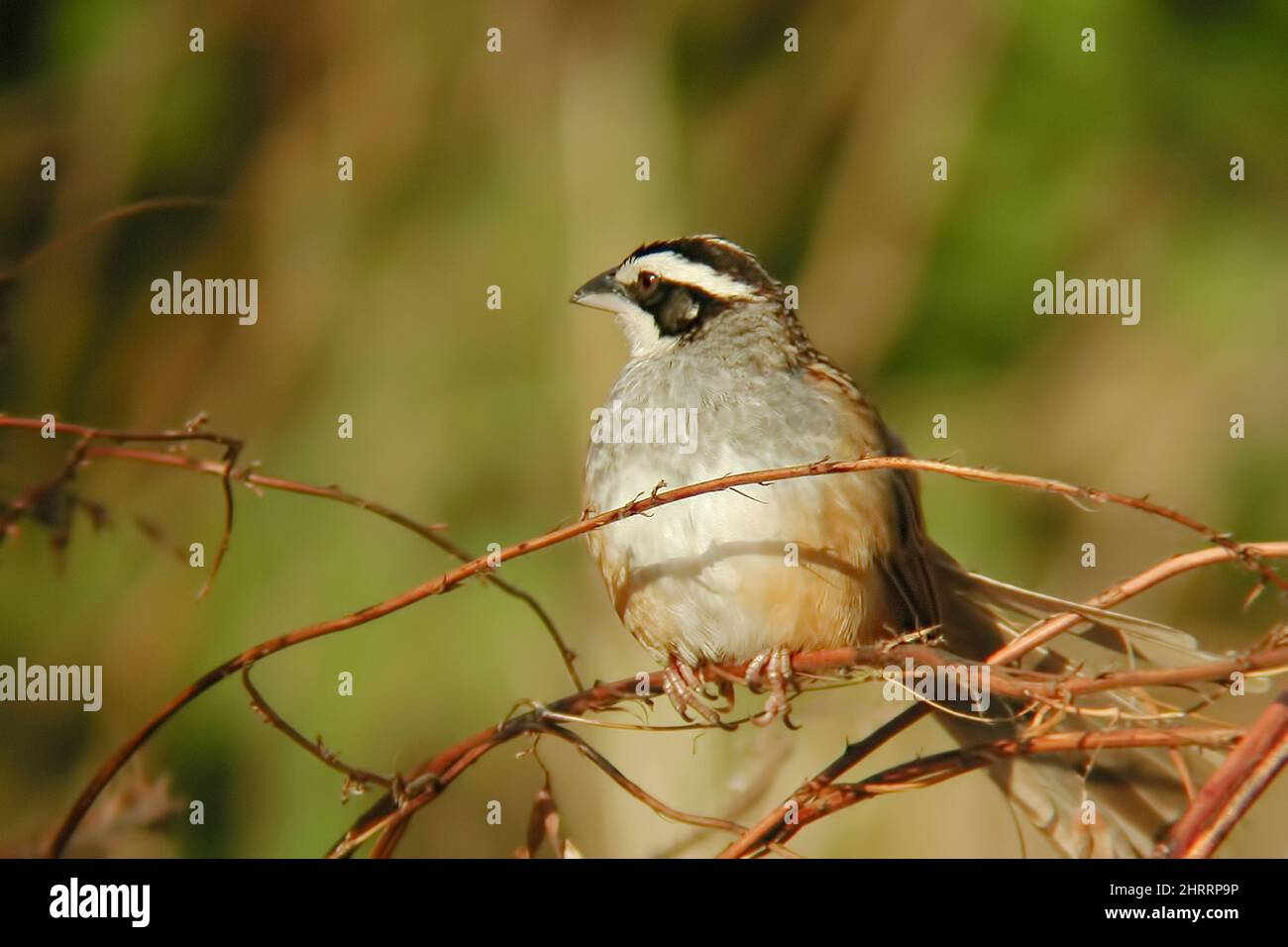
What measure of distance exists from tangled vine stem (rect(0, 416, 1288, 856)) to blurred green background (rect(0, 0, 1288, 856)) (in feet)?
9.13

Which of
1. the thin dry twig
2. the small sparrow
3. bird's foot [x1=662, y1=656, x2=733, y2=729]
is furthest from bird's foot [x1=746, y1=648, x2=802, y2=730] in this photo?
the thin dry twig

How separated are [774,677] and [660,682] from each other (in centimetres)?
69

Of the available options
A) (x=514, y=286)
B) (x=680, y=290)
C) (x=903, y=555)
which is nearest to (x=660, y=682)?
(x=903, y=555)

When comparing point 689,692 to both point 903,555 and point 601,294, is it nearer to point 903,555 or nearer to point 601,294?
point 903,555

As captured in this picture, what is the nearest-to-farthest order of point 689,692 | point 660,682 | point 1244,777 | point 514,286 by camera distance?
point 1244,777 → point 660,682 → point 689,692 → point 514,286

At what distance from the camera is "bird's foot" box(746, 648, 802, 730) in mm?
3197

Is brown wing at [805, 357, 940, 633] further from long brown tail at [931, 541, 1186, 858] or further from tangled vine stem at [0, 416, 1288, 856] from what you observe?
tangled vine stem at [0, 416, 1288, 856]

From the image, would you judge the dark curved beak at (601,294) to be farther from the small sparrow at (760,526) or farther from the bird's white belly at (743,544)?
the bird's white belly at (743,544)

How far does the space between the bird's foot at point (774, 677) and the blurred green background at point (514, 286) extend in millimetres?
1898

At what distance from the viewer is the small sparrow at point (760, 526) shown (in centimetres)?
340

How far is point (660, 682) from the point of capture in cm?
266

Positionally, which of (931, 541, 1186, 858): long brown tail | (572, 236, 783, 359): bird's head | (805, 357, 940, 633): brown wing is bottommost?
(931, 541, 1186, 858): long brown tail

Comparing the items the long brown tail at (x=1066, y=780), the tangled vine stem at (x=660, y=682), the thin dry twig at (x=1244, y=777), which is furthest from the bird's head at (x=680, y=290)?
the thin dry twig at (x=1244, y=777)

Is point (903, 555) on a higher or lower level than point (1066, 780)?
higher
